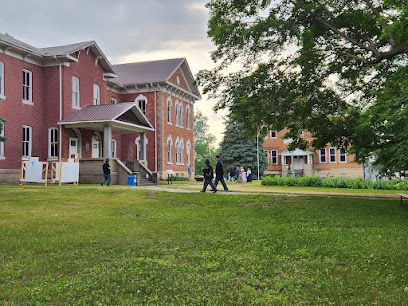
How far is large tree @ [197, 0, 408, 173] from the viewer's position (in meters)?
13.1

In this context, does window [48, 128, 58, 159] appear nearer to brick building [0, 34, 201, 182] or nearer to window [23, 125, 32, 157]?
brick building [0, 34, 201, 182]

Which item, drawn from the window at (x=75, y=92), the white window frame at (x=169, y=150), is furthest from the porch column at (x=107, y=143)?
the white window frame at (x=169, y=150)

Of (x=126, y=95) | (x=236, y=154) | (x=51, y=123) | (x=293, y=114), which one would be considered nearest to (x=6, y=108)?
(x=51, y=123)

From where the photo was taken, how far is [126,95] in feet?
123

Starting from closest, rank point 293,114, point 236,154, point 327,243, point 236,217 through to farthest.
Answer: point 327,243 → point 236,217 → point 293,114 → point 236,154

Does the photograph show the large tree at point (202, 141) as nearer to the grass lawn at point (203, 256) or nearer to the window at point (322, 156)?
the window at point (322, 156)

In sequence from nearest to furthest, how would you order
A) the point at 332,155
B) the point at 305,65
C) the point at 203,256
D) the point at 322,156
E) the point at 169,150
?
the point at 203,256, the point at 305,65, the point at 169,150, the point at 332,155, the point at 322,156

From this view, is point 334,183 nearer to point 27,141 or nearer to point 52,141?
point 52,141

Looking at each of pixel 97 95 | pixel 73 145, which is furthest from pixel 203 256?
pixel 97 95

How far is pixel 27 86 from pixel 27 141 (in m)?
3.36

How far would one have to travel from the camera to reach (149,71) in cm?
3850

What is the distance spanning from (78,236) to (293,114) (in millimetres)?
8947

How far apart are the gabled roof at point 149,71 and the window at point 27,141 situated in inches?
448

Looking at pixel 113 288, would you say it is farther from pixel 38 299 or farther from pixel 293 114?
pixel 293 114
